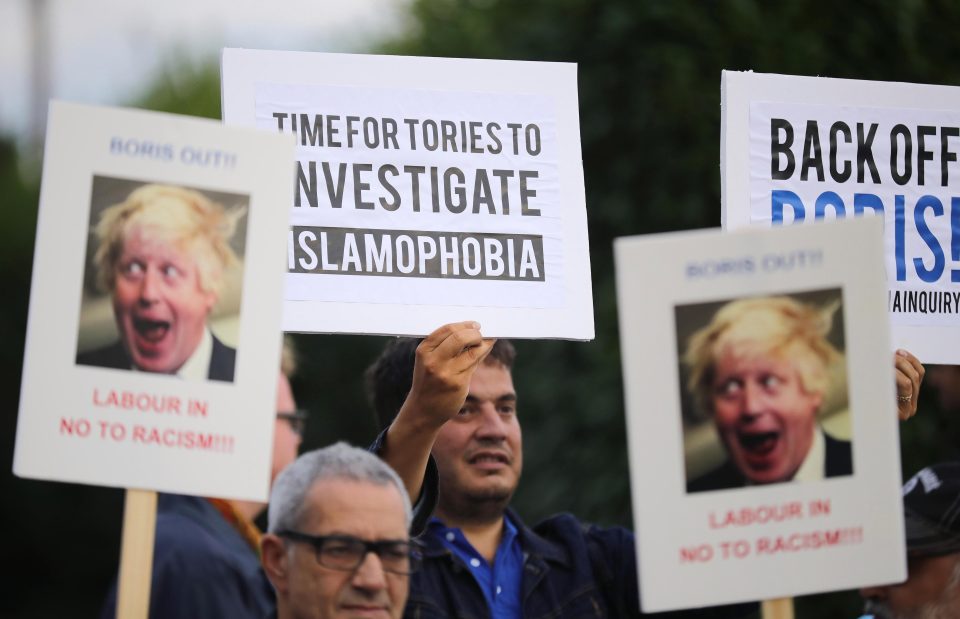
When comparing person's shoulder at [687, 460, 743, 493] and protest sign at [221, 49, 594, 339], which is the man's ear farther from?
person's shoulder at [687, 460, 743, 493]

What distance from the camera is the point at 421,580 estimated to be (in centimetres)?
377

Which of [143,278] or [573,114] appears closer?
[143,278]

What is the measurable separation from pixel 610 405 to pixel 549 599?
3.54m

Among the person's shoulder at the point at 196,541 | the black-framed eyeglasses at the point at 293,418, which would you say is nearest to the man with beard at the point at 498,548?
the person's shoulder at the point at 196,541

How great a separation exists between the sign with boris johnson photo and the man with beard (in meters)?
0.68

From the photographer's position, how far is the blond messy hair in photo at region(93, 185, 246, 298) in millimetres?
3203

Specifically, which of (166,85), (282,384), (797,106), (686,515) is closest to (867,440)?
(686,515)

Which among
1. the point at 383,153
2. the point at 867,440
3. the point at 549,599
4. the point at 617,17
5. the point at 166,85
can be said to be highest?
the point at 166,85

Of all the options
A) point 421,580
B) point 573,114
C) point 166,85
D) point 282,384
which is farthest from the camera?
point 166,85

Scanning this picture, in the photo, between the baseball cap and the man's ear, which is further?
the baseball cap

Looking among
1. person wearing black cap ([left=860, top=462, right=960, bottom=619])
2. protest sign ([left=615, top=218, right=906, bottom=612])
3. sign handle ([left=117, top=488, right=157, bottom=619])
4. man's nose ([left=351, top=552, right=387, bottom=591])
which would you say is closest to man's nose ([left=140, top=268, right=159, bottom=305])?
sign handle ([left=117, top=488, right=157, bottom=619])

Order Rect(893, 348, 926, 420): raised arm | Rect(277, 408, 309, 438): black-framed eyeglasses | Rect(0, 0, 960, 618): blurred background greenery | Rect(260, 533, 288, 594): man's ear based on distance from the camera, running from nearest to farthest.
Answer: Rect(260, 533, 288, 594): man's ear < Rect(893, 348, 926, 420): raised arm < Rect(277, 408, 309, 438): black-framed eyeglasses < Rect(0, 0, 960, 618): blurred background greenery

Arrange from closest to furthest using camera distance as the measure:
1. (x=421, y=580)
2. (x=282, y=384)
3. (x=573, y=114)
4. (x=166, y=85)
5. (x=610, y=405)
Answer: (x=421, y=580)
(x=573, y=114)
(x=282, y=384)
(x=610, y=405)
(x=166, y=85)

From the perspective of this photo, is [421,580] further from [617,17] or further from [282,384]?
[617,17]
